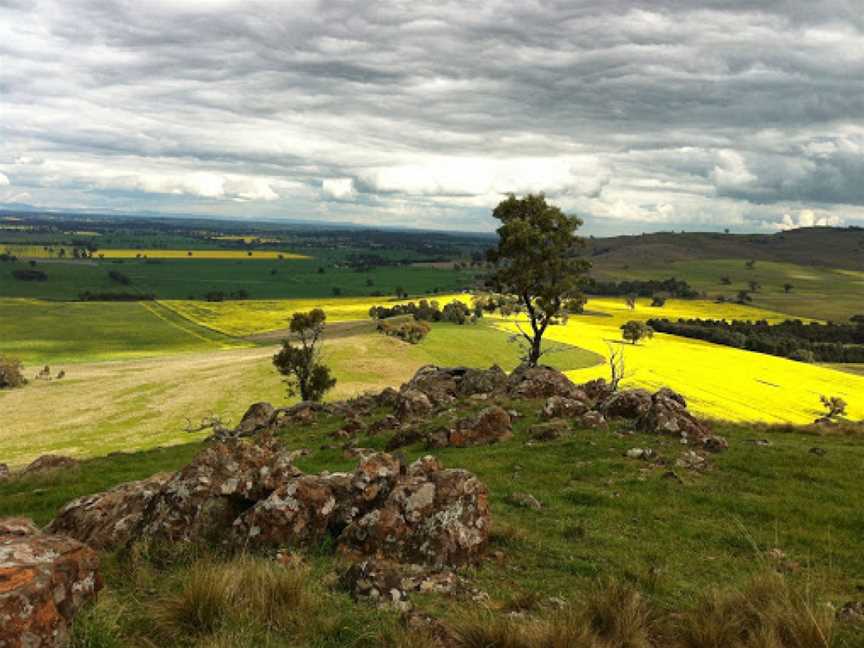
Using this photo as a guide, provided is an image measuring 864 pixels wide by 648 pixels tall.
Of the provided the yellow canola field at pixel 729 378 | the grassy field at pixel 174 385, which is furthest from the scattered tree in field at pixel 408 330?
the yellow canola field at pixel 729 378

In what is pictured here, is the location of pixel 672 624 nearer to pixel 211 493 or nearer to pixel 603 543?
pixel 603 543

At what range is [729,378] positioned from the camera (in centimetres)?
10306

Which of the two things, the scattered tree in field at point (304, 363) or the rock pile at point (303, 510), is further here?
the scattered tree in field at point (304, 363)

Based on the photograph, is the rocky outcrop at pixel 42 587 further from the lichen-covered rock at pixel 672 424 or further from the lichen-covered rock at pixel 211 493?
the lichen-covered rock at pixel 672 424

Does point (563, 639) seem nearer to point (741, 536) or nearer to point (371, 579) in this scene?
point (371, 579)

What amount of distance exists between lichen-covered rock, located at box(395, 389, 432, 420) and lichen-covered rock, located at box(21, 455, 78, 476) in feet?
64.5

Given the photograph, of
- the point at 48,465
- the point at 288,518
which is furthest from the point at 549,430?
the point at 48,465

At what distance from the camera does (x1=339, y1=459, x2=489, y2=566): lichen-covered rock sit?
11742 mm

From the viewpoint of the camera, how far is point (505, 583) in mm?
10797

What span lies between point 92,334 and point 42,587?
179 meters

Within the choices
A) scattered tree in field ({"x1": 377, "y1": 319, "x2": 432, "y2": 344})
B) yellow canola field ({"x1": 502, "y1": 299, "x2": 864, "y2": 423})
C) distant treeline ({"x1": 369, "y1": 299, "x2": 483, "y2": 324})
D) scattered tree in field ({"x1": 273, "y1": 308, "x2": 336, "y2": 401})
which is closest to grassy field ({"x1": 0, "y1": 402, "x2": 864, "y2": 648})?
scattered tree in field ({"x1": 273, "y1": 308, "x2": 336, "y2": 401})

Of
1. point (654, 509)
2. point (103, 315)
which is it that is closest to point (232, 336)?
point (103, 315)

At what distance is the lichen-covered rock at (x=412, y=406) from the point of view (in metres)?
33.5

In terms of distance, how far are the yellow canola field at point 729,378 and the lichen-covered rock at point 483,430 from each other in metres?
49.7
